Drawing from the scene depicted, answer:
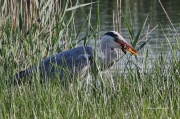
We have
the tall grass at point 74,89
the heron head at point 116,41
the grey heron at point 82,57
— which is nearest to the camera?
the tall grass at point 74,89

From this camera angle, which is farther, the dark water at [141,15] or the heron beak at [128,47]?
the dark water at [141,15]

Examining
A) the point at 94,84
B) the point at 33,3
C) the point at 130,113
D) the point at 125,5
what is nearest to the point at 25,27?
the point at 33,3

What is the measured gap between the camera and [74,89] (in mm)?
4406

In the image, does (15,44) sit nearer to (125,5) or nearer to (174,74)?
(174,74)

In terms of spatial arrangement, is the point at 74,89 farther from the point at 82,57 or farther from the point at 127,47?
the point at 127,47

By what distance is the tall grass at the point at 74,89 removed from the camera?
3.83 meters

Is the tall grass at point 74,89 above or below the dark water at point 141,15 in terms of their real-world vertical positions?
above

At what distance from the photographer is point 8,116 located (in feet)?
12.4

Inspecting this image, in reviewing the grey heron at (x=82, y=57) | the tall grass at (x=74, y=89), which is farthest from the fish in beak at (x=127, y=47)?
the tall grass at (x=74, y=89)

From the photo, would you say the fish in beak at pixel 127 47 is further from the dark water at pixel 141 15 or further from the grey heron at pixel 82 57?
the dark water at pixel 141 15

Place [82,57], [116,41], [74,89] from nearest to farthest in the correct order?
[74,89] → [82,57] → [116,41]

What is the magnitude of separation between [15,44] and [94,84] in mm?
1054

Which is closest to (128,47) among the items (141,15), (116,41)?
(116,41)

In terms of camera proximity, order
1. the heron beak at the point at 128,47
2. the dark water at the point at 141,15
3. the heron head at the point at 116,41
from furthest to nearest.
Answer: the dark water at the point at 141,15
the heron head at the point at 116,41
the heron beak at the point at 128,47
